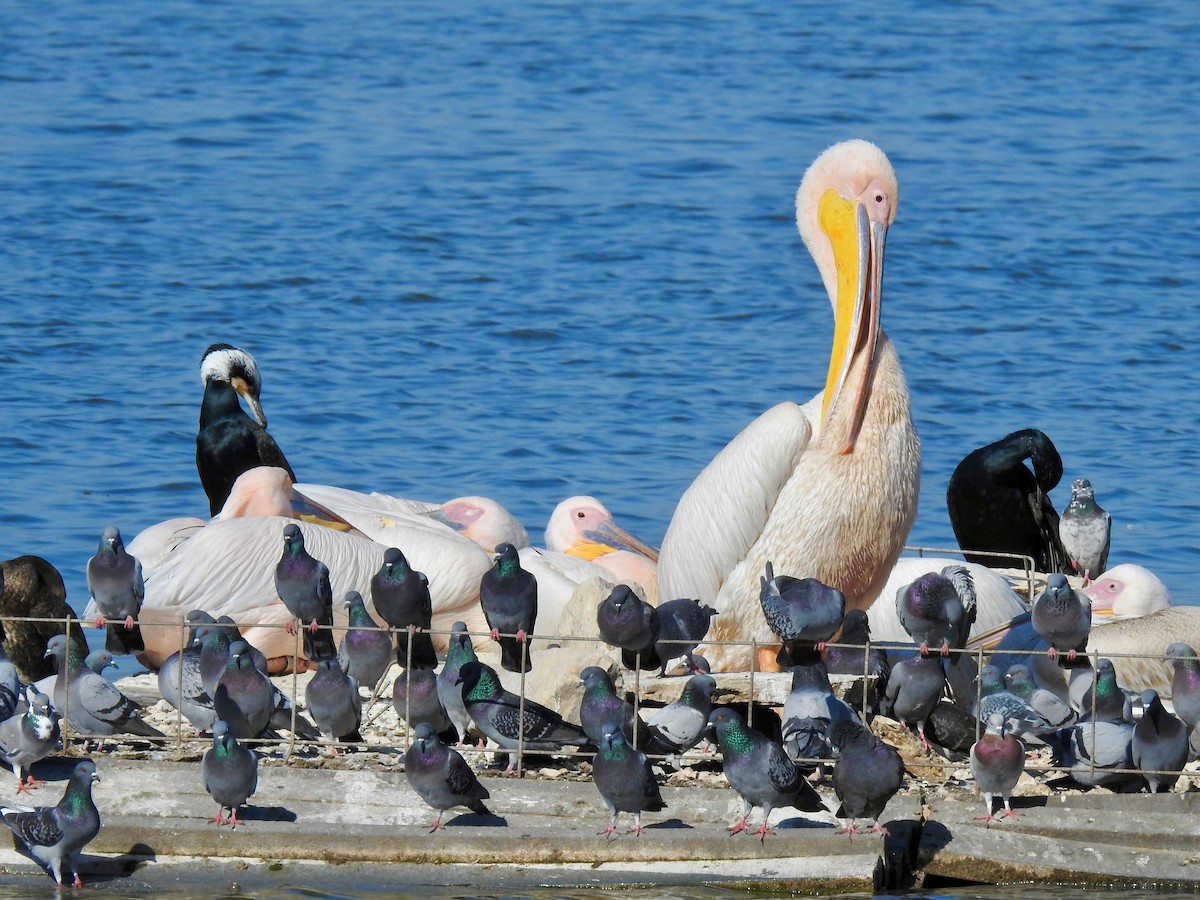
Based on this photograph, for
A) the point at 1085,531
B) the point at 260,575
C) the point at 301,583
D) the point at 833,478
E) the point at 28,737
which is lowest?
the point at 1085,531

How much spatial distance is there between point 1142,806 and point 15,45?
65.3ft

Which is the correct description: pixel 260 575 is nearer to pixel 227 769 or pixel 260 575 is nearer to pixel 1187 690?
pixel 227 769

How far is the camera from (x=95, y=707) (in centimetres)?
593

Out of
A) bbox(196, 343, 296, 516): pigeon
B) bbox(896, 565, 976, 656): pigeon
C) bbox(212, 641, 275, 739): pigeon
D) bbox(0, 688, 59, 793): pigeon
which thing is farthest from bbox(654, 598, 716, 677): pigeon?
bbox(196, 343, 296, 516): pigeon

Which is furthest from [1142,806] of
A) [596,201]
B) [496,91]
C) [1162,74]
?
[1162,74]

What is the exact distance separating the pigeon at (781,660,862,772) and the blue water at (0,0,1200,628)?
4.75m

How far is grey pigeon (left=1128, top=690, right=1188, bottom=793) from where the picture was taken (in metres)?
5.77

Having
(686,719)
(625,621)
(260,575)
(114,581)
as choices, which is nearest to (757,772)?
(686,719)

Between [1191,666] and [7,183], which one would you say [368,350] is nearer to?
[7,183]

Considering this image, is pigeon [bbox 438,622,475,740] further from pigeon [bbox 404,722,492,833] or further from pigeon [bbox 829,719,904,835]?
pigeon [bbox 829,719,904,835]

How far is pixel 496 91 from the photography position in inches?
852

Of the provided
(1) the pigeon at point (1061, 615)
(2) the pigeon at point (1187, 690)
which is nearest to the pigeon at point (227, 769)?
(1) the pigeon at point (1061, 615)

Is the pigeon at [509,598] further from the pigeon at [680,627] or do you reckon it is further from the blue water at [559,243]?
the blue water at [559,243]

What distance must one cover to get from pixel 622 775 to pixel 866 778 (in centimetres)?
60
